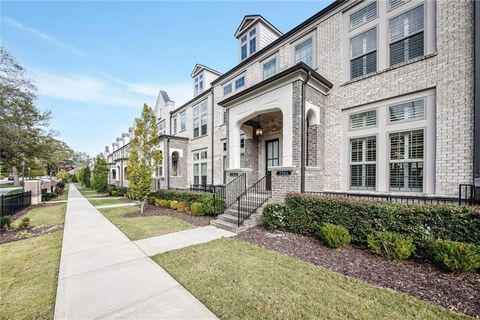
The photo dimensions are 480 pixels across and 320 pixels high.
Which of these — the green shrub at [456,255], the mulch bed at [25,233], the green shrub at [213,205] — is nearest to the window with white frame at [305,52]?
the green shrub at [213,205]

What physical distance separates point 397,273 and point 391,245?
70 cm

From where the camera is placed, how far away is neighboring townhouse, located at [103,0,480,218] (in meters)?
5.61

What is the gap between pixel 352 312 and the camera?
2.67 meters

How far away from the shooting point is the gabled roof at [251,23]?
1135 cm

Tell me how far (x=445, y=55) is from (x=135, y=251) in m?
10.1

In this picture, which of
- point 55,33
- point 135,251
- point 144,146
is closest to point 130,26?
point 55,33

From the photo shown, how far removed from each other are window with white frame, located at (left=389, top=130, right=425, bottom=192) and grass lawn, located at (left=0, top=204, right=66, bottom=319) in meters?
8.97

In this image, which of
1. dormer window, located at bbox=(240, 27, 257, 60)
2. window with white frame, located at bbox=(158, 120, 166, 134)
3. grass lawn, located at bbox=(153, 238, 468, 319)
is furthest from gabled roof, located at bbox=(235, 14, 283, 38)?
window with white frame, located at bbox=(158, 120, 166, 134)

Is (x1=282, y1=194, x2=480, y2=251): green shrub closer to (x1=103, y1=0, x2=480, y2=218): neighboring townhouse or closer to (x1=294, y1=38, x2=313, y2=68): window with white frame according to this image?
(x1=103, y1=0, x2=480, y2=218): neighboring townhouse

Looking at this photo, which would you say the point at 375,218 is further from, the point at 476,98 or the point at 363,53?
the point at 363,53

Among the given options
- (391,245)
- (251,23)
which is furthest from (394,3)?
(391,245)

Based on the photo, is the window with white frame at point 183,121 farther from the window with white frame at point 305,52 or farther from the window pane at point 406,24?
the window pane at point 406,24

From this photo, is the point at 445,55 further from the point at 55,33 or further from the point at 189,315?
the point at 55,33

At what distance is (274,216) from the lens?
6617mm
